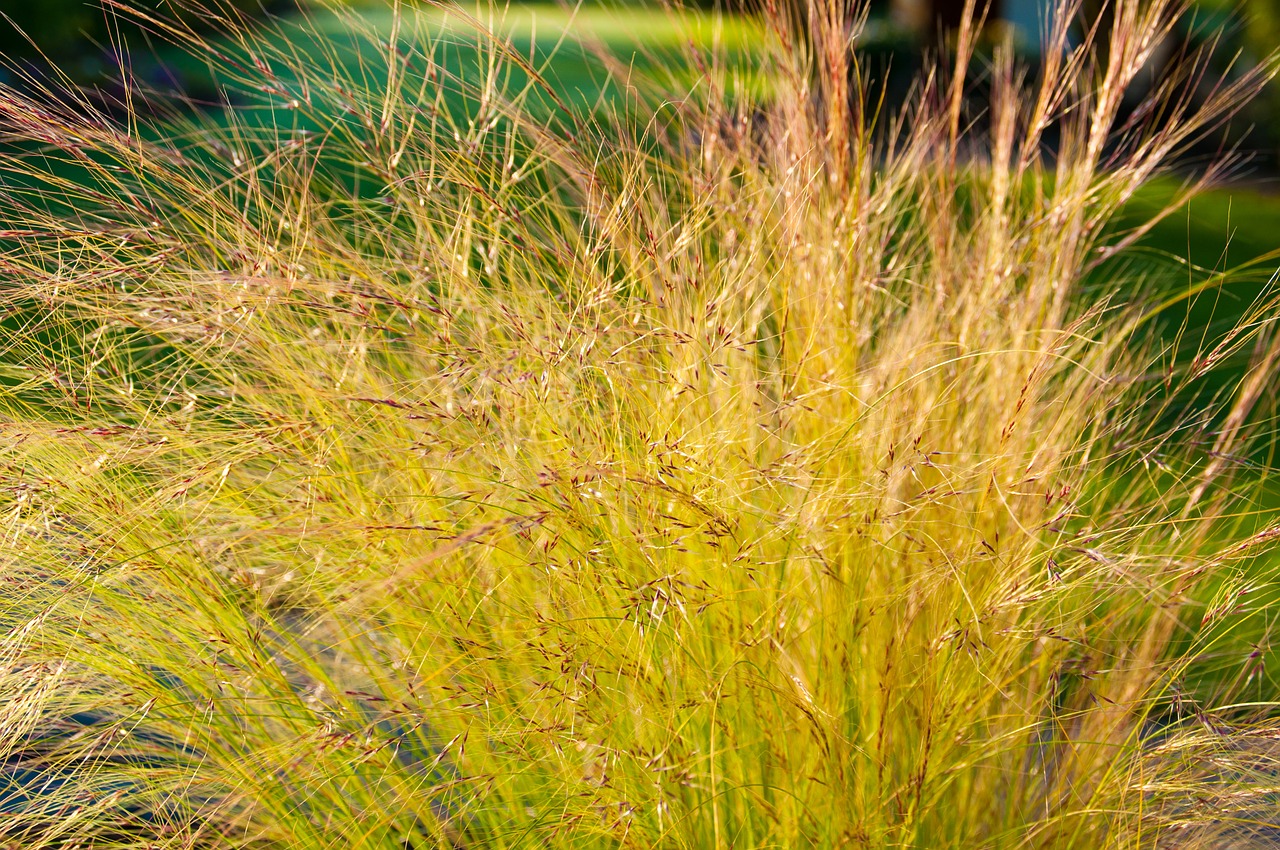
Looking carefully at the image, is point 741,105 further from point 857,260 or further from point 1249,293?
point 1249,293

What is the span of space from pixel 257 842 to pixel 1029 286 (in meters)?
1.78

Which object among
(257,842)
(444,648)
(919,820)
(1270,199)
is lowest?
(1270,199)

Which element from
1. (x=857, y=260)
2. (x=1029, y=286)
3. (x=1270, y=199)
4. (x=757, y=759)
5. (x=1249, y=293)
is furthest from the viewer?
(x=1270, y=199)

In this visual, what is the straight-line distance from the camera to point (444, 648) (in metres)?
1.77

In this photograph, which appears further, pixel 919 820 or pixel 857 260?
pixel 857 260

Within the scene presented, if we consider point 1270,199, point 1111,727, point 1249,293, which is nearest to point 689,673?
point 1111,727

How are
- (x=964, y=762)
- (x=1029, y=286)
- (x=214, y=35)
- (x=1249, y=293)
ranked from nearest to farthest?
(x=964, y=762) → (x=1029, y=286) → (x=1249, y=293) → (x=214, y=35)

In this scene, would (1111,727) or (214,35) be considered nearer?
(1111,727)

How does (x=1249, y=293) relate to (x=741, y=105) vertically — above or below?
below

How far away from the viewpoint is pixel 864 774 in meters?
1.69

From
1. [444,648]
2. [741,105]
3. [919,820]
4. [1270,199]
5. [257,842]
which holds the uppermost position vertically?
[741,105]

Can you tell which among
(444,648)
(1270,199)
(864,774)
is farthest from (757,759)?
(1270,199)

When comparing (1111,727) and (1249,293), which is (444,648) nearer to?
(1111,727)

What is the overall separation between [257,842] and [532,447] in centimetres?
89
